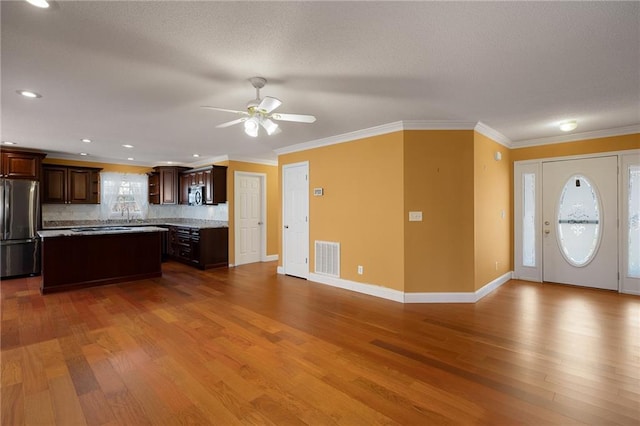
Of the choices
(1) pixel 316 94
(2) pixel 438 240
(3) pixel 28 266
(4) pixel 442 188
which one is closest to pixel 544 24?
(1) pixel 316 94

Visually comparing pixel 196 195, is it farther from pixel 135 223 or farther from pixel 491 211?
pixel 491 211

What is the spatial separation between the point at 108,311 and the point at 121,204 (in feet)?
15.4

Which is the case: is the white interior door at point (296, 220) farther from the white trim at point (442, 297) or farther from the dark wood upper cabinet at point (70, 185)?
the dark wood upper cabinet at point (70, 185)

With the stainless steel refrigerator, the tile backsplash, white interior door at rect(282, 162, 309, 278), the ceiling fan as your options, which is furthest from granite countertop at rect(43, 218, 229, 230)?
the ceiling fan

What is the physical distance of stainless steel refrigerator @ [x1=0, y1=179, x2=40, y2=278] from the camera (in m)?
5.62

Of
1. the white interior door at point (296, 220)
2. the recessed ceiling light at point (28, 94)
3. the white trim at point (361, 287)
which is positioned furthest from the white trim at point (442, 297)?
the recessed ceiling light at point (28, 94)

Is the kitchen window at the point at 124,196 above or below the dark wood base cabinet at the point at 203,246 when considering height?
above

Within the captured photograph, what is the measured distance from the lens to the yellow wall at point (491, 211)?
4355mm

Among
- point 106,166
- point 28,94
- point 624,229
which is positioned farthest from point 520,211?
point 106,166

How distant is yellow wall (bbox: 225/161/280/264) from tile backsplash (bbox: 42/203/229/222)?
A: 1.08 feet

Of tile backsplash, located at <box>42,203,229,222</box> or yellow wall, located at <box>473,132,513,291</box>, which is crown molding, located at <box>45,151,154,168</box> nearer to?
tile backsplash, located at <box>42,203,229,222</box>

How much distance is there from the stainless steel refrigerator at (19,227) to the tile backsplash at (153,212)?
33.7 inches

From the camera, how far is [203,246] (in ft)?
21.2

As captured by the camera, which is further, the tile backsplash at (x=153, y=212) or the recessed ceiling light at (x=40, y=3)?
the tile backsplash at (x=153, y=212)
